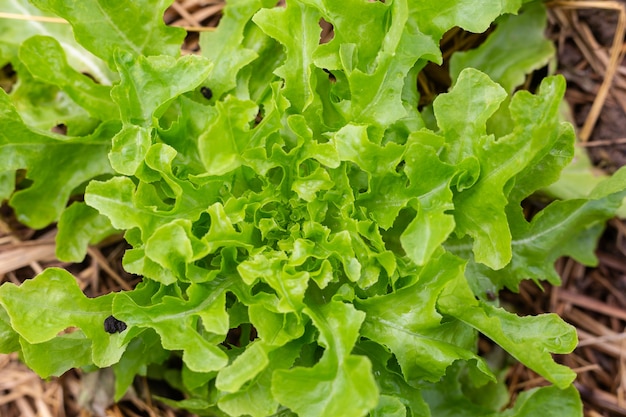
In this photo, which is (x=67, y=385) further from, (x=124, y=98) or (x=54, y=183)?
(x=124, y=98)

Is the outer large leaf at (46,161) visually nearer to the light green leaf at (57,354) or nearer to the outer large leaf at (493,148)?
the light green leaf at (57,354)

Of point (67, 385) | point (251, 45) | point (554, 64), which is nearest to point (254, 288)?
point (251, 45)

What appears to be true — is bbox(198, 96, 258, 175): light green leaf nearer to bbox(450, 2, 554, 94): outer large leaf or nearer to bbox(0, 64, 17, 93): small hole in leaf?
bbox(450, 2, 554, 94): outer large leaf

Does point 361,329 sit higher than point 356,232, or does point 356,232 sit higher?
point 356,232

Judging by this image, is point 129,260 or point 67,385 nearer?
point 129,260

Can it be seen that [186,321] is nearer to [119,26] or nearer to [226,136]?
[226,136]

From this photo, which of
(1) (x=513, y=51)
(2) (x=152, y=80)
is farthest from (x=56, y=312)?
(1) (x=513, y=51)
